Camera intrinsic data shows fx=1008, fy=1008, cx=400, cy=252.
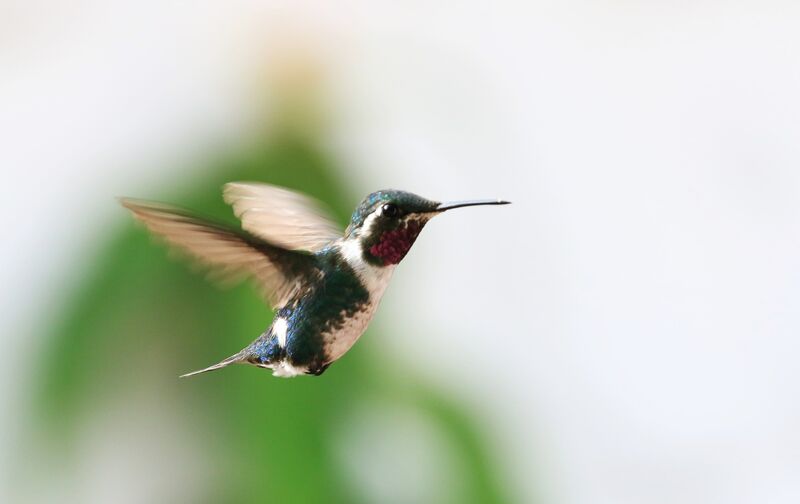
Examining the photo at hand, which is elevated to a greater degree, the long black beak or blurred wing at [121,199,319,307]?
the long black beak

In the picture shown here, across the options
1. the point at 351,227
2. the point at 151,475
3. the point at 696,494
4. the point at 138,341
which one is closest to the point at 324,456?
the point at 138,341

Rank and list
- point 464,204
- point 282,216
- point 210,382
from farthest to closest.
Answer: point 210,382, point 282,216, point 464,204

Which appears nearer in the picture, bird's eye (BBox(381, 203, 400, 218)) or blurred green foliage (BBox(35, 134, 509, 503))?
bird's eye (BBox(381, 203, 400, 218))

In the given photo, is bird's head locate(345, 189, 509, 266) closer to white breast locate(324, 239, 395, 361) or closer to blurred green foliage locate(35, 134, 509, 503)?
white breast locate(324, 239, 395, 361)

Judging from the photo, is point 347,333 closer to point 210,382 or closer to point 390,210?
point 390,210

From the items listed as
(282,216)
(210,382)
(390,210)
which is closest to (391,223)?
(390,210)

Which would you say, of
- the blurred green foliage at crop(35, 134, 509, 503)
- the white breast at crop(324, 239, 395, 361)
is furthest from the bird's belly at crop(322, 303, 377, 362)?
the blurred green foliage at crop(35, 134, 509, 503)

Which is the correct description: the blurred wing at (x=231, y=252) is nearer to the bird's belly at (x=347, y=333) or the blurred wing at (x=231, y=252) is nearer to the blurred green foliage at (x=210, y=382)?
the bird's belly at (x=347, y=333)

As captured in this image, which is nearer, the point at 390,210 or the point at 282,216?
the point at 390,210
